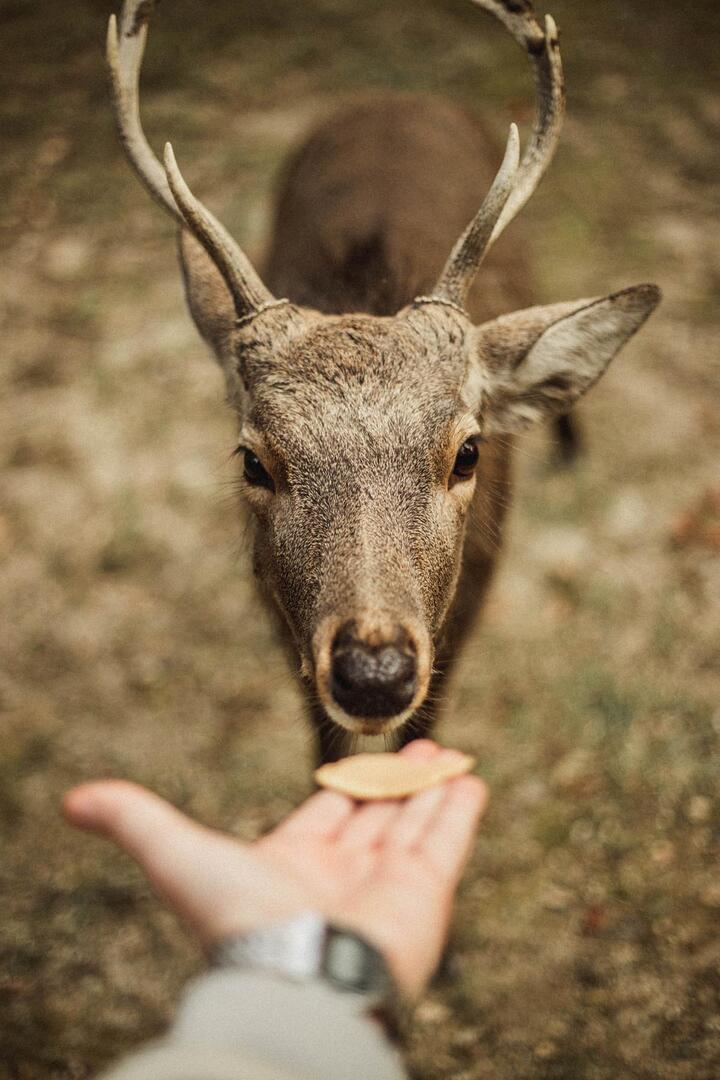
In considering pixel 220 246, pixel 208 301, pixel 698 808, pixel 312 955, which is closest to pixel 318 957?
pixel 312 955

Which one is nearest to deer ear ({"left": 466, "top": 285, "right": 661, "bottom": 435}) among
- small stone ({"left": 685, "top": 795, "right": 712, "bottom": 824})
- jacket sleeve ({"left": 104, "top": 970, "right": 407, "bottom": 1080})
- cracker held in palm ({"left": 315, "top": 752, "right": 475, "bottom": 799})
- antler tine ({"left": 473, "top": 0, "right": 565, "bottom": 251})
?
antler tine ({"left": 473, "top": 0, "right": 565, "bottom": 251})

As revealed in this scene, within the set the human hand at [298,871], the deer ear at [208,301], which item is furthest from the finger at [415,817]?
the deer ear at [208,301]

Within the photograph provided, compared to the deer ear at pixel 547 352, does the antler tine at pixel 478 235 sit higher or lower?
higher

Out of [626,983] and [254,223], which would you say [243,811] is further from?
[254,223]

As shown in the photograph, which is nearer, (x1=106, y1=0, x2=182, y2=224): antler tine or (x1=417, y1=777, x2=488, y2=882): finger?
(x1=417, y1=777, x2=488, y2=882): finger

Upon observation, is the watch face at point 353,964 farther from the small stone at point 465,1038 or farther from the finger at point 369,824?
the small stone at point 465,1038

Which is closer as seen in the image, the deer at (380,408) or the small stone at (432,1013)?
the deer at (380,408)

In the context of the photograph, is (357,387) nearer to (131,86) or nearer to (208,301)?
(208,301)

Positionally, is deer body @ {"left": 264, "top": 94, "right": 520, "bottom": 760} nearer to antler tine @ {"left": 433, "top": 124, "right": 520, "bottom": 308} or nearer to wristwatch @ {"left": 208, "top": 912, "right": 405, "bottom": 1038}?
antler tine @ {"left": 433, "top": 124, "right": 520, "bottom": 308}
